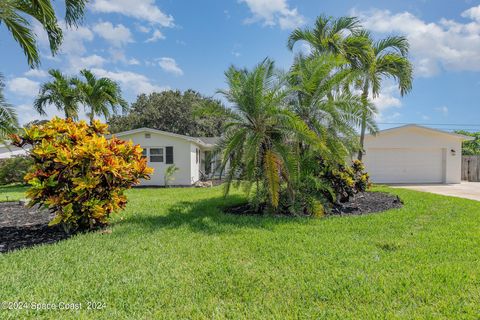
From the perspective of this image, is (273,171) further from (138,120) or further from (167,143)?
(138,120)

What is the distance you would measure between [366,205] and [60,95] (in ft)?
51.6

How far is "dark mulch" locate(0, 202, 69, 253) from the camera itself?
575 centimetres

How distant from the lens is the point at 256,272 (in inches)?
159

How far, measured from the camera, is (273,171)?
753 cm

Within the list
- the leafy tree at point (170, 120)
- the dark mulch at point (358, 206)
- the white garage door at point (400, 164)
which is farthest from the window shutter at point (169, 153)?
the leafy tree at point (170, 120)

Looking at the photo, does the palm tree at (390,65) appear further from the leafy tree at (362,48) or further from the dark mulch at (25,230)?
the dark mulch at (25,230)

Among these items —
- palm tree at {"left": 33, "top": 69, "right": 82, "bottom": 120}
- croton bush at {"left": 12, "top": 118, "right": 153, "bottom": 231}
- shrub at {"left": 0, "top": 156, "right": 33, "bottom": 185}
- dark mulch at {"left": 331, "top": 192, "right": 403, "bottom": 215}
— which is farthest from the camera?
shrub at {"left": 0, "top": 156, "right": 33, "bottom": 185}

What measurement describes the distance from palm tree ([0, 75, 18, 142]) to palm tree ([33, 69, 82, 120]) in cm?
859

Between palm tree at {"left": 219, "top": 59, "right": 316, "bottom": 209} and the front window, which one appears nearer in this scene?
palm tree at {"left": 219, "top": 59, "right": 316, "bottom": 209}

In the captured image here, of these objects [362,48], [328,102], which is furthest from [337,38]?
[328,102]

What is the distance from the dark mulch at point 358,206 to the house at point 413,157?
8.52 m

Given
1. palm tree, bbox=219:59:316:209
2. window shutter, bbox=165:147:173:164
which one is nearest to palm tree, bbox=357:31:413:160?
palm tree, bbox=219:59:316:209

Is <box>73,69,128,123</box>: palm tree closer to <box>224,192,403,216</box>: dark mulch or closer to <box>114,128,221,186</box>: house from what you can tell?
<box>114,128,221,186</box>: house

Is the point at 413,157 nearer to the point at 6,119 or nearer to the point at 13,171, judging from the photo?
the point at 6,119
